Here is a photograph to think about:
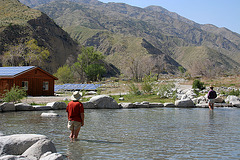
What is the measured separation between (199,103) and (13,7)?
270 ft

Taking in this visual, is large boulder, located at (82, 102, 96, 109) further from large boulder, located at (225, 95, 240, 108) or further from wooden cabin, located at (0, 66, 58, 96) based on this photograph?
large boulder, located at (225, 95, 240, 108)

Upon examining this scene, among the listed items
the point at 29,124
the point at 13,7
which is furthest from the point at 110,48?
the point at 29,124

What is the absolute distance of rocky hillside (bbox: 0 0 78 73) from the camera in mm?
75438

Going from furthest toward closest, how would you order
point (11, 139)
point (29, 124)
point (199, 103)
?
point (199, 103) → point (29, 124) → point (11, 139)

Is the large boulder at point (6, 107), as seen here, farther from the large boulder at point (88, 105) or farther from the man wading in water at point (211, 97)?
the man wading in water at point (211, 97)

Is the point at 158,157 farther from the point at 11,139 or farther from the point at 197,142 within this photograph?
the point at 11,139

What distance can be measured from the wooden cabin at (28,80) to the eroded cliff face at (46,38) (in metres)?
42.5

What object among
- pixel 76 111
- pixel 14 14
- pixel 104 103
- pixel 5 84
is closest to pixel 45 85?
pixel 5 84

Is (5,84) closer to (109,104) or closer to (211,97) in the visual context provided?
(109,104)

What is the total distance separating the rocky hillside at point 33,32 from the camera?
247ft

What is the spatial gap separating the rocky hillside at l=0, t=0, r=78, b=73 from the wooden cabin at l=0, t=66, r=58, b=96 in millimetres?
42546

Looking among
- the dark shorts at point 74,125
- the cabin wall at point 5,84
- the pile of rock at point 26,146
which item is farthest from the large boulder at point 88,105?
the pile of rock at point 26,146

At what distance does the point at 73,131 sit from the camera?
31.6 ft

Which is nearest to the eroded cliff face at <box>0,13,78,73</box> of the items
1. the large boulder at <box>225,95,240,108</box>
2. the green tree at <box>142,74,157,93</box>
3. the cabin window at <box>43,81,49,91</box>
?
the cabin window at <box>43,81,49,91</box>
